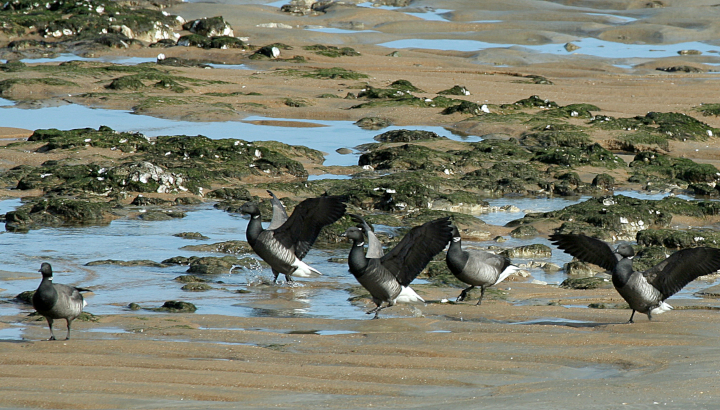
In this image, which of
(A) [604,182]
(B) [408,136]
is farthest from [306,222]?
(B) [408,136]

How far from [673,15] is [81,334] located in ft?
123

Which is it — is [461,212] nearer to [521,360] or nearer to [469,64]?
[521,360]

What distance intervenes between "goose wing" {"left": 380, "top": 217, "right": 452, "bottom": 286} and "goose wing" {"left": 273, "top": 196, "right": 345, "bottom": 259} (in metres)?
1.63

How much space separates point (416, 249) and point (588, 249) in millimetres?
1826

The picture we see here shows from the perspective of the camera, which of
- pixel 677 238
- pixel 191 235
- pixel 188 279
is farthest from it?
pixel 191 235

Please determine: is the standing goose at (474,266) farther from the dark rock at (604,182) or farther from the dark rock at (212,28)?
the dark rock at (212,28)

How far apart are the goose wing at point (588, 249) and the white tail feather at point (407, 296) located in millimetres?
1563

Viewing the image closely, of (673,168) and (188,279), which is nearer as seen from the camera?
(188,279)

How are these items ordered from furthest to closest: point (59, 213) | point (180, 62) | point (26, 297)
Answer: point (180, 62) → point (59, 213) → point (26, 297)

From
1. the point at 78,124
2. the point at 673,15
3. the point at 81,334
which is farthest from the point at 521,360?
the point at 673,15

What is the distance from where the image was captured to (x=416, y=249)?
30.6 ft

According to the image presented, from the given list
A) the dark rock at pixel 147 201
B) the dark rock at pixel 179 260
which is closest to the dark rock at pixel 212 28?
the dark rock at pixel 147 201

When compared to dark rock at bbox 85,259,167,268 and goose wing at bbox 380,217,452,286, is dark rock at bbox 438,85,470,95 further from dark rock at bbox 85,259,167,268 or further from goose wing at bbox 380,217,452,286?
goose wing at bbox 380,217,452,286

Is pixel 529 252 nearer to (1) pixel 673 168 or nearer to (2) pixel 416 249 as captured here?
(2) pixel 416 249
